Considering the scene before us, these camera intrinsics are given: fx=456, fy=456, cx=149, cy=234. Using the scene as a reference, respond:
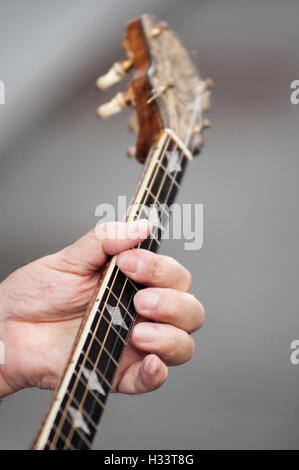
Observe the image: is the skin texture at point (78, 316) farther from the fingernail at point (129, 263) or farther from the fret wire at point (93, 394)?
the fret wire at point (93, 394)

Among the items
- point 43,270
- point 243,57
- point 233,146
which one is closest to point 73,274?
point 43,270

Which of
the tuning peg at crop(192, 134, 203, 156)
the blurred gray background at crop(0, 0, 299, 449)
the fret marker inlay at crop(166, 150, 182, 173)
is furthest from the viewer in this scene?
the blurred gray background at crop(0, 0, 299, 449)

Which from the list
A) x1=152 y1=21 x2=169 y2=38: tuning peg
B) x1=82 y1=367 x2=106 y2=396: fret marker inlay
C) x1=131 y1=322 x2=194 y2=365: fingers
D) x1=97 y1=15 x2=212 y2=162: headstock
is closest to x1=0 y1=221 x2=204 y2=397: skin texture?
x1=131 y1=322 x2=194 y2=365: fingers

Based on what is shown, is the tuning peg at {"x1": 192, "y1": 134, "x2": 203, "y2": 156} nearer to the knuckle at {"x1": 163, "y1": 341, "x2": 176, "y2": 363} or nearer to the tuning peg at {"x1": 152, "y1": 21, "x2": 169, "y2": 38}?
the tuning peg at {"x1": 152, "y1": 21, "x2": 169, "y2": 38}

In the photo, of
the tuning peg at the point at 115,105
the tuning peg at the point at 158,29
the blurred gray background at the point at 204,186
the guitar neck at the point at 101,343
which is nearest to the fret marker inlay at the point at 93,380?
the guitar neck at the point at 101,343

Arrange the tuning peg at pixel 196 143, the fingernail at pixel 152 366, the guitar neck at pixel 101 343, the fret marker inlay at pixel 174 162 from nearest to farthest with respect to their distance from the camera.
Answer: the guitar neck at pixel 101 343
the fingernail at pixel 152 366
the fret marker inlay at pixel 174 162
the tuning peg at pixel 196 143

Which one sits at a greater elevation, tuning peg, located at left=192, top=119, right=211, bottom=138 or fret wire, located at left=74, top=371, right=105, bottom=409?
tuning peg, located at left=192, top=119, right=211, bottom=138
